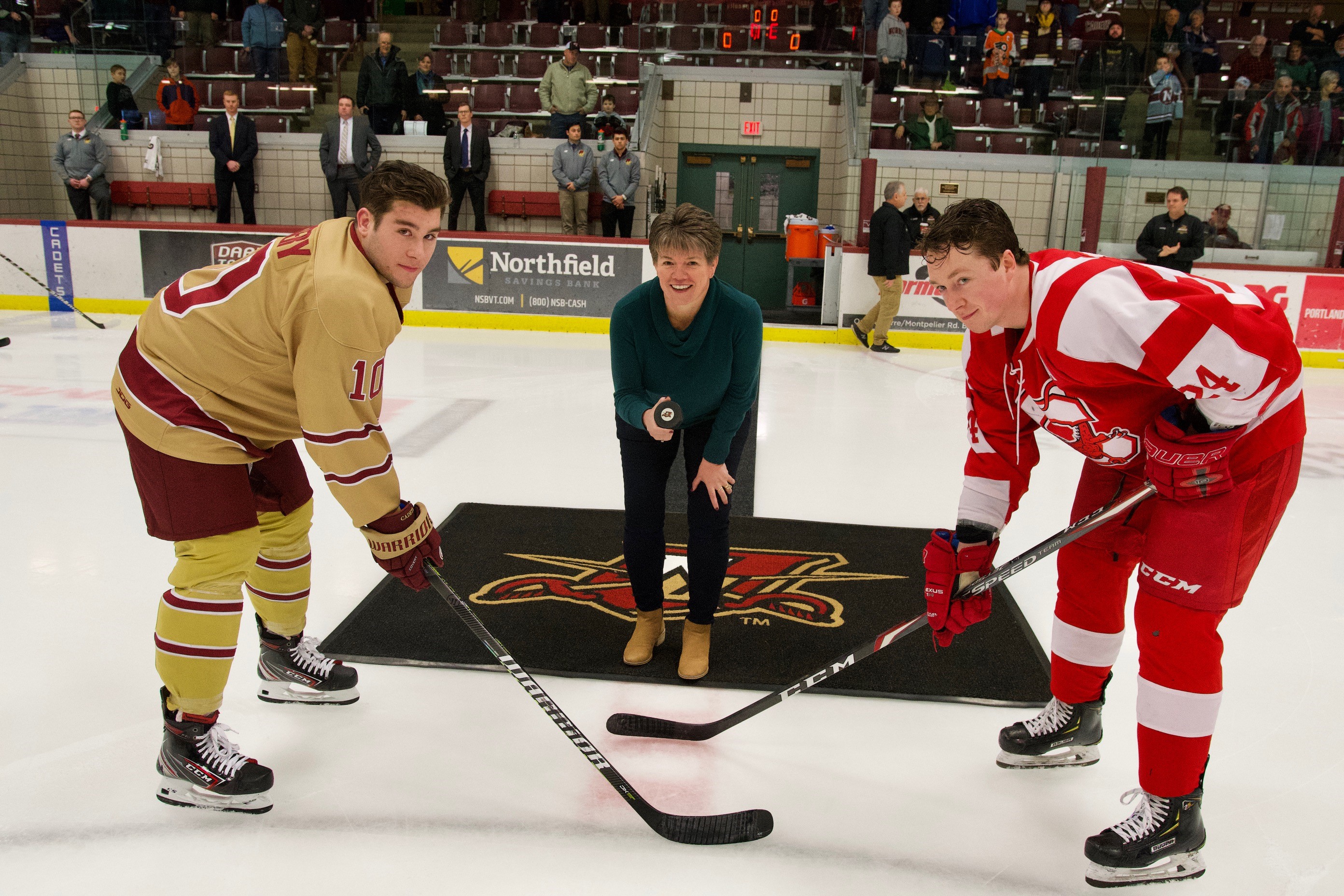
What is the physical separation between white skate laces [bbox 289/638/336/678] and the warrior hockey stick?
0.60 m

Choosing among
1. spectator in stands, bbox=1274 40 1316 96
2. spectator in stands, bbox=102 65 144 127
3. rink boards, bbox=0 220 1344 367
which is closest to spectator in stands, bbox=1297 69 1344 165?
spectator in stands, bbox=1274 40 1316 96

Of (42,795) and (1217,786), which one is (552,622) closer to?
(42,795)

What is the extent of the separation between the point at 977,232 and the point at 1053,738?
121cm

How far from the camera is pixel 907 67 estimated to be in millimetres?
10930

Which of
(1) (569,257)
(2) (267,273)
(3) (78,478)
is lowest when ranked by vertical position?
(3) (78,478)

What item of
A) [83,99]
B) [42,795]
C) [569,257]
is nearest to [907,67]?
[569,257]

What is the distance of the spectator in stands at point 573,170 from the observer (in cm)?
955

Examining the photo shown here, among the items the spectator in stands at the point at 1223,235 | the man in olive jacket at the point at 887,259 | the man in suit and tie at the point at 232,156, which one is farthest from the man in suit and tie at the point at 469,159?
the spectator in stands at the point at 1223,235

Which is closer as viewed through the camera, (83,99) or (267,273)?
(267,273)

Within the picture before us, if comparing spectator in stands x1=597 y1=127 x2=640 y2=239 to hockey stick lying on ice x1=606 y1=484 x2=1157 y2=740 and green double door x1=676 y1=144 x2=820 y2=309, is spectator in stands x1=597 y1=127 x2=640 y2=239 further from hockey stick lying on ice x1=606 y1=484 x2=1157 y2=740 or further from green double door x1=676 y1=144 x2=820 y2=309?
hockey stick lying on ice x1=606 y1=484 x2=1157 y2=740

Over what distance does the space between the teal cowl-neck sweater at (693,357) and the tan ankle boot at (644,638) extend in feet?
1.74

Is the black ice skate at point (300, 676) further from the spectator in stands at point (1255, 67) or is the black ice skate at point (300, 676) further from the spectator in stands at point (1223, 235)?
the spectator in stands at point (1255, 67)

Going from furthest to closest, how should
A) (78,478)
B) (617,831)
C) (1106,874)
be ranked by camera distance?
(78,478)
(617,831)
(1106,874)

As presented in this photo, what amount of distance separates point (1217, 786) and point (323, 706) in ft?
6.86
